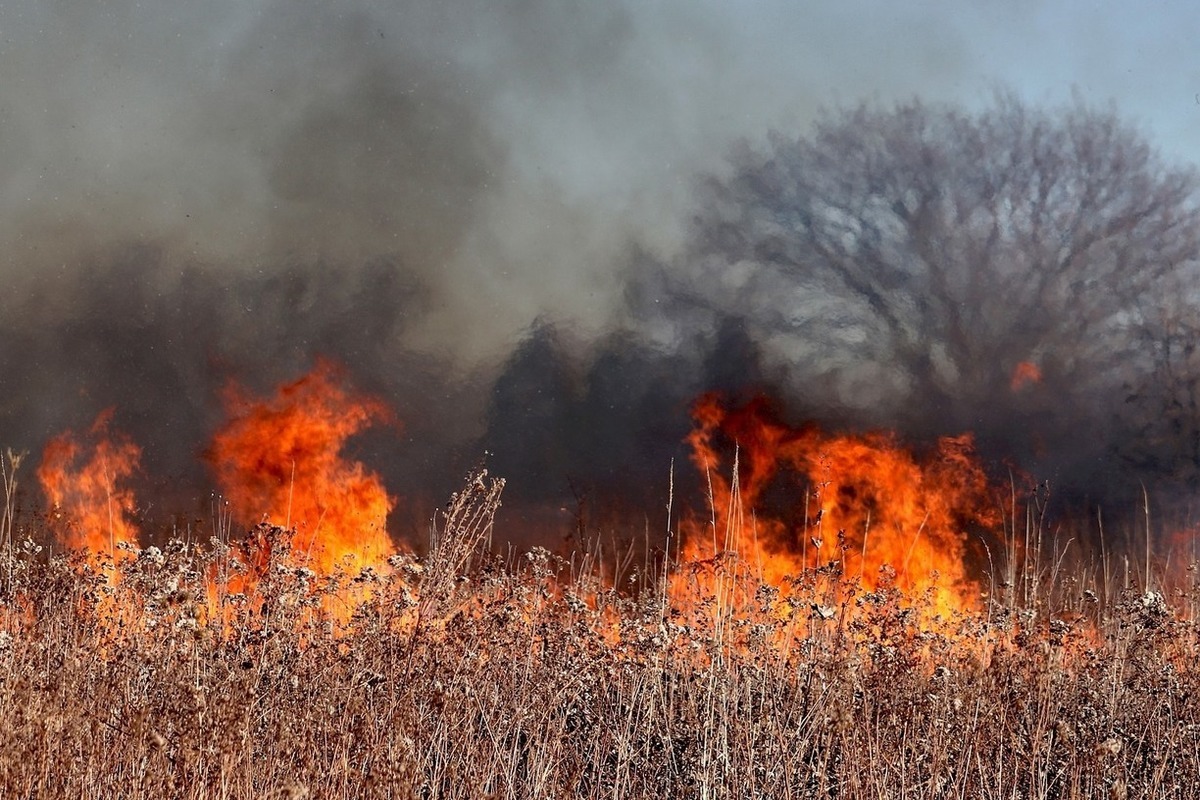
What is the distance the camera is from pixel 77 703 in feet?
14.7

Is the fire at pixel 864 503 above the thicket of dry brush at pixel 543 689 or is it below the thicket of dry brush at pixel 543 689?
above

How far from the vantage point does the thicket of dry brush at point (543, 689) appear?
4.16 meters

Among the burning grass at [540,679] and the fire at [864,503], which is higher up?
the fire at [864,503]

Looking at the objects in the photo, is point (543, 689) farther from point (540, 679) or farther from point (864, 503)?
point (864, 503)

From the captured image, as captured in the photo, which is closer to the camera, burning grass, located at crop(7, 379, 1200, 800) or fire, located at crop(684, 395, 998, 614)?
burning grass, located at crop(7, 379, 1200, 800)

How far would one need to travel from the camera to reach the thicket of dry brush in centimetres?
416

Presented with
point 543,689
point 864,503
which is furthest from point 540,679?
point 864,503

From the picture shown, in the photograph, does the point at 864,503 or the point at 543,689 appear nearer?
the point at 543,689

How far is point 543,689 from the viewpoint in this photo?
6.49m

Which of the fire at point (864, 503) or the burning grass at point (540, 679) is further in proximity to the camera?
the fire at point (864, 503)

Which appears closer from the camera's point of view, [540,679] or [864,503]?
[540,679]

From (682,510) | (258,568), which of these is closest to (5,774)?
(258,568)

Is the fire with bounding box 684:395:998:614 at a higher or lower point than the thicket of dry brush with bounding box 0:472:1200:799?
higher

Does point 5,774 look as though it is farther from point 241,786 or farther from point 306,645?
point 306,645
